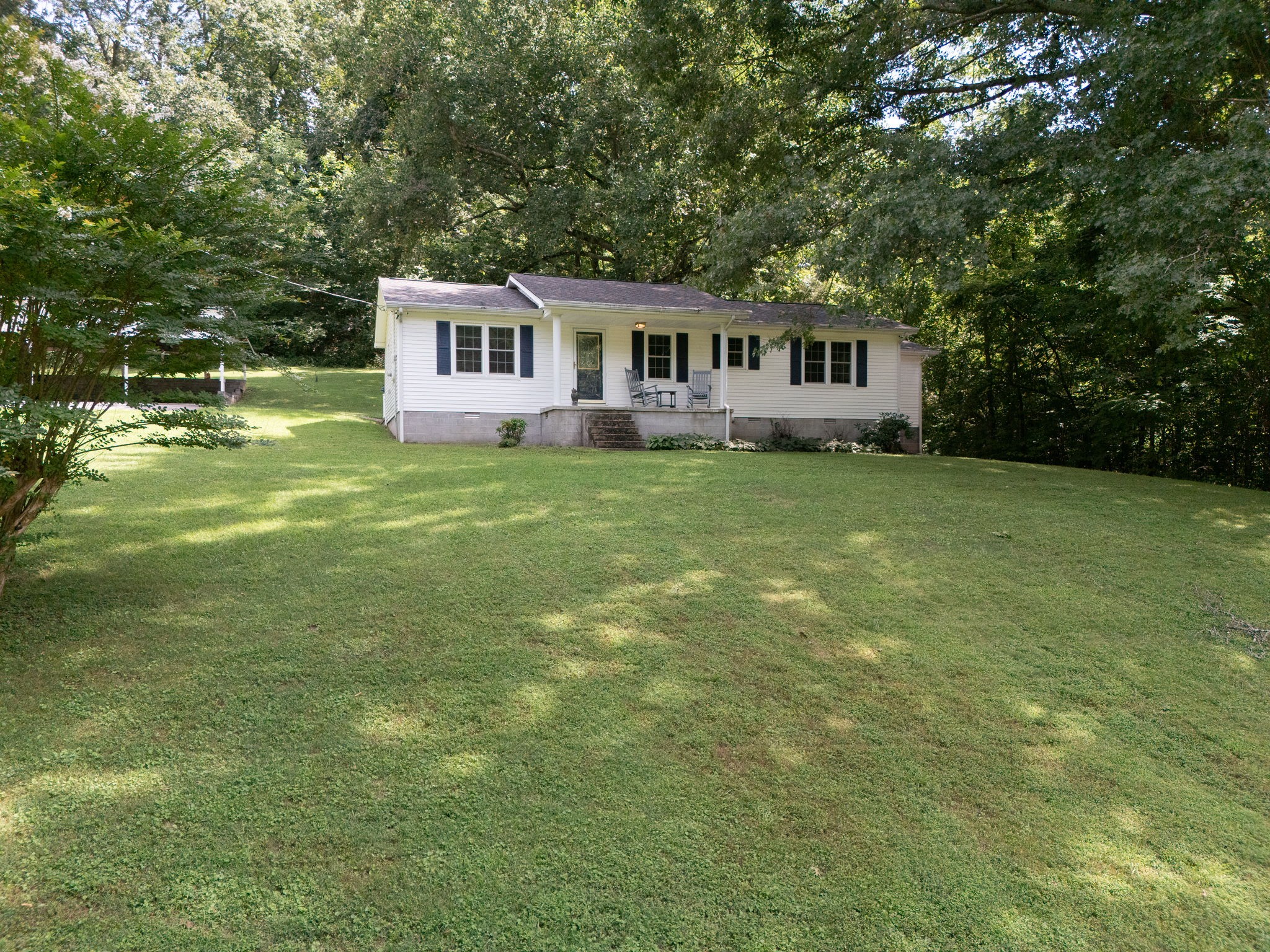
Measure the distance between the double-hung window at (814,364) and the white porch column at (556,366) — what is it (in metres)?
6.10

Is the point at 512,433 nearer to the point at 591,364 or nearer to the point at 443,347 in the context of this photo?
the point at 443,347

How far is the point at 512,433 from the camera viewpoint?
15.1 metres

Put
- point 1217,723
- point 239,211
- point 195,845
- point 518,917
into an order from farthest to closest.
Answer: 1. point 239,211
2. point 1217,723
3. point 195,845
4. point 518,917

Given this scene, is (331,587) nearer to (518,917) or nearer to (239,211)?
(239,211)

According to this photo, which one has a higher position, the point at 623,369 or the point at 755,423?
the point at 623,369

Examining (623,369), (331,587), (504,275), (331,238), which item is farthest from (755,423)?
(331,238)

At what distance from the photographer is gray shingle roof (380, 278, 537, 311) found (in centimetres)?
1502

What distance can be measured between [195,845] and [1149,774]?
14.3 ft

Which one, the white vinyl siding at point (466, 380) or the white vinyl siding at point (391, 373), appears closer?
the white vinyl siding at point (466, 380)

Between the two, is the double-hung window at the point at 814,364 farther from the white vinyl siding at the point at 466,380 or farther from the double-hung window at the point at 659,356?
the white vinyl siding at the point at 466,380

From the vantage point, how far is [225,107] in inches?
1122

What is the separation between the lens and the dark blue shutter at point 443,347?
50.5 ft

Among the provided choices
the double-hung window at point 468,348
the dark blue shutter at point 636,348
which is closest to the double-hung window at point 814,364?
the dark blue shutter at point 636,348

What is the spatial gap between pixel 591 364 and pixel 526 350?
1572 millimetres
